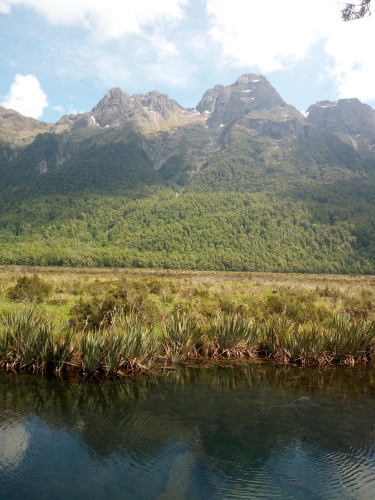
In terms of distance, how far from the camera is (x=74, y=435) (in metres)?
7.03

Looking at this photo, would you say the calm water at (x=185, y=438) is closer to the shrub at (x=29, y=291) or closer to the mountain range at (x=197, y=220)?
the shrub at (x=29, y=291)

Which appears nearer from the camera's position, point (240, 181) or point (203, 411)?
point (203, 411)

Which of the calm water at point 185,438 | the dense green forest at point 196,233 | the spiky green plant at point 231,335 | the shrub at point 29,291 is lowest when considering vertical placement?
the calm water at point 185,438

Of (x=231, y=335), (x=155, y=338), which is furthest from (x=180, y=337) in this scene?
(x=231, y=335)

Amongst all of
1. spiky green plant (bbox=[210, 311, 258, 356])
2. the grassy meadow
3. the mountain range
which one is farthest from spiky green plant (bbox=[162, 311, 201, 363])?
the mountain range

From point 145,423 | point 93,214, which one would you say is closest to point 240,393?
point 145,423

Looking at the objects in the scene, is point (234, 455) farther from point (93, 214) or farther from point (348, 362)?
point (93, 214)

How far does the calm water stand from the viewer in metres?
5.69

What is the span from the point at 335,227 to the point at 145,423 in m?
135

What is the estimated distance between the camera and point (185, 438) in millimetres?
7168

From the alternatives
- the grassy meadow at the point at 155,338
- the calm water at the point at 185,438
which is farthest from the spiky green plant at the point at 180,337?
the calm water at the point at 185,438

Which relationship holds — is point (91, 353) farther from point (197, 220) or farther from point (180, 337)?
point (197, 220)

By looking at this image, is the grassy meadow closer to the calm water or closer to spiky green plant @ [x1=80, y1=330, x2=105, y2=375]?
spiky green plant @ [x1=80, y1=330, x2=105, y2=375]

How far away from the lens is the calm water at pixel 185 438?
5691 mm
